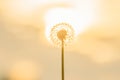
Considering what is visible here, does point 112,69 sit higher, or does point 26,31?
point 26,31

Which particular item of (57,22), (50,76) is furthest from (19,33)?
(50,76)

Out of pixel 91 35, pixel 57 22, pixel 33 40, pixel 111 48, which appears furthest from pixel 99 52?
pixel 57 22

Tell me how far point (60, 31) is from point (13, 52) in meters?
1.08

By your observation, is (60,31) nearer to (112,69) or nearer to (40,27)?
(40,27)

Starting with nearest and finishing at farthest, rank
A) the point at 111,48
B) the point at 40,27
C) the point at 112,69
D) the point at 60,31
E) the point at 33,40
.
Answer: the point at 60,31 < the point at 40,27 < the point at 33,40 < the point at 111,48 < the point at 112,69

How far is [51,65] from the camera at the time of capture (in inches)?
155

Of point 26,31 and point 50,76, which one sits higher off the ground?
point 26,31

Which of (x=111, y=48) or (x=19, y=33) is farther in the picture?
(x=111, y=48)

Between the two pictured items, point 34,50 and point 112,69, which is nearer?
point 34,50

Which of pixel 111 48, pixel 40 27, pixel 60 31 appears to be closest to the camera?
pixel 60 31

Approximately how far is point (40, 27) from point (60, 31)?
429 millimetres

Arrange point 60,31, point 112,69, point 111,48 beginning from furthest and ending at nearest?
point 112,69, point 111,48, point 60,31

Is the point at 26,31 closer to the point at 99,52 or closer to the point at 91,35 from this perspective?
the point at 91,35

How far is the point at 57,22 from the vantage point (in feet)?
9.64
